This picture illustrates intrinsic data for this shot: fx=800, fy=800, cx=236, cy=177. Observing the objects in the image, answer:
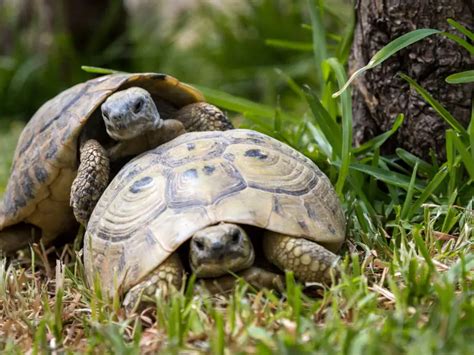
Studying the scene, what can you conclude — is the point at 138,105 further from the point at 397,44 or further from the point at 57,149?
the point at 397,44

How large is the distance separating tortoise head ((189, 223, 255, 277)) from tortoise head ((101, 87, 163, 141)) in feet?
2.31

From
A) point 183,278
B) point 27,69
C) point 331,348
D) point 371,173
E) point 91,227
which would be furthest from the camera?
point 27,69

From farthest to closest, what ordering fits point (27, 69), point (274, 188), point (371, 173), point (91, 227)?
1. point (27, 69)
2. point (371, 173)
3. point (91, 227)
4. point (274, 188)

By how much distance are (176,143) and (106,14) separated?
4467mm

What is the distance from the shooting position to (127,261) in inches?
96.0

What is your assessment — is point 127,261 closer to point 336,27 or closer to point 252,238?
point 252,238

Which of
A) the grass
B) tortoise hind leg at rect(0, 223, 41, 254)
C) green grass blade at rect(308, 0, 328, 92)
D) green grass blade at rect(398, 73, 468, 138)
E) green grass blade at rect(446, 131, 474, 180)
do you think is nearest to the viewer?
the grass

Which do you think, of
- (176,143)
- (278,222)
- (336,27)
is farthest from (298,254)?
(336,27)

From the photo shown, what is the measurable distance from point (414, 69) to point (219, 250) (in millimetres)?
1343

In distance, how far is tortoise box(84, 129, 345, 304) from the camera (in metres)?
2.35

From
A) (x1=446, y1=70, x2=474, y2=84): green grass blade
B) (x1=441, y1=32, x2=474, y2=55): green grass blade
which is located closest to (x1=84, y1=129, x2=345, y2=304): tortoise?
(x1=446, y1=70, x2=474, y2=84): green grass blade

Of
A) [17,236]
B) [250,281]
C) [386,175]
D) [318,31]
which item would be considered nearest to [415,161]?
[386,175]

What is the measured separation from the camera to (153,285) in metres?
2.35

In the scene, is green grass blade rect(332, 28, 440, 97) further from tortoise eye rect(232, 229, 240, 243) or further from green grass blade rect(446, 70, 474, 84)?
tortoise eye rect(232, 229, 240, 243)
